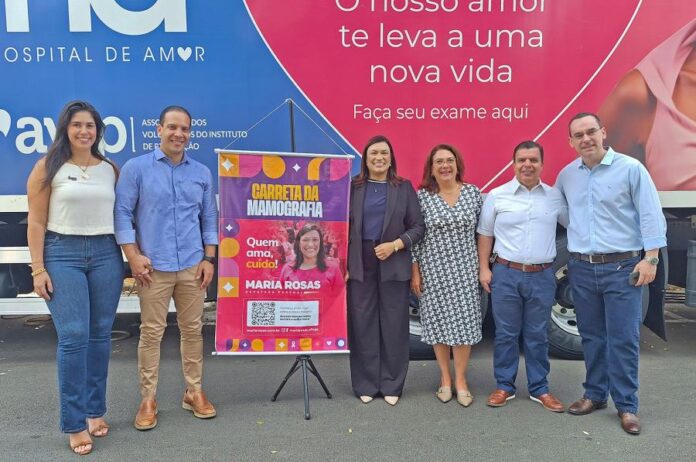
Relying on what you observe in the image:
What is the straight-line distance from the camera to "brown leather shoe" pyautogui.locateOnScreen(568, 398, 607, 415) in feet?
10.7

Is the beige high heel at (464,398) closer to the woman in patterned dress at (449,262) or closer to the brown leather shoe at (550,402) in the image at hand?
the woman in patterned dress at (449,262)

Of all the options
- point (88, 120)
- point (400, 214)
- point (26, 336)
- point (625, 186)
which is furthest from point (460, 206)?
point (26, 336)

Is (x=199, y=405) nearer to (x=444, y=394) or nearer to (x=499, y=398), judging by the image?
(x=444, y=394)

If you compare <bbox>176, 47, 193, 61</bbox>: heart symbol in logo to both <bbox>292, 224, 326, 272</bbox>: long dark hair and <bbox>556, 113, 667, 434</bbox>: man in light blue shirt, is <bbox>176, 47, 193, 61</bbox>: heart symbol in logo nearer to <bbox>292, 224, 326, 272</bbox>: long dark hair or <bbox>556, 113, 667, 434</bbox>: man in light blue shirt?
<bbox>292, 224, 326, 272</bbox>: long dark hair

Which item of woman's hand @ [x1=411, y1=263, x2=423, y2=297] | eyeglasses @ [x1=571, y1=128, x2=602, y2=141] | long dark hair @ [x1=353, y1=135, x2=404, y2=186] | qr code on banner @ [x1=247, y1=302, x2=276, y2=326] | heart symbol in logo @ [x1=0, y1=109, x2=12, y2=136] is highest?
heart symbol in logo @ [x1=0, y1=109, x2=12, y2=136]

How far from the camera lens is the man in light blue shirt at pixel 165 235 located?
2955 mm

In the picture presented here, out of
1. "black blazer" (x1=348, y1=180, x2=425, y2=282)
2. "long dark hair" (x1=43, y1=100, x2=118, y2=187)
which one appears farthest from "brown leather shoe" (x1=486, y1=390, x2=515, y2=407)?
"long dark hair" (x1=43, y1=100, x2=118, y2=187)

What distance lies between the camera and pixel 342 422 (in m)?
3.23

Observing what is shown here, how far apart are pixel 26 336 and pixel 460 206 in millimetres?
4069

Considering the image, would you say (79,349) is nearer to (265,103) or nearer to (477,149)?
(265,103)

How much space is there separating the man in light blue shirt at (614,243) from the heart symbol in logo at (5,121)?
3555 millimetres

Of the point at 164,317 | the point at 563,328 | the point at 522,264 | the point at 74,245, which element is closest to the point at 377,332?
the point at 522,264

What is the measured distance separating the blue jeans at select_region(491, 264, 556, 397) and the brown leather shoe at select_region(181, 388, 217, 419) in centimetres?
176

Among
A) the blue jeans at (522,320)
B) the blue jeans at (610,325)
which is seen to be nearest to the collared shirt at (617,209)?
the blue jeans at (610,325)
